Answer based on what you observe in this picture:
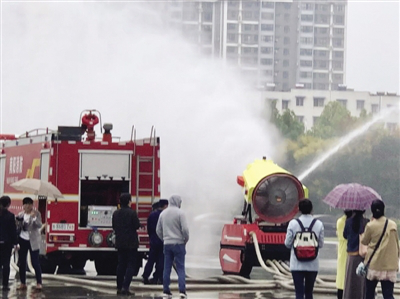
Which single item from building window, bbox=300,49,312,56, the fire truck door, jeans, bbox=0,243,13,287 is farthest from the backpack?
Result: building window, bbox=300,49,312,56

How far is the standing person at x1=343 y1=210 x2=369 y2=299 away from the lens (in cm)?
1438

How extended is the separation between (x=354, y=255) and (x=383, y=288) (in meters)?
0.73

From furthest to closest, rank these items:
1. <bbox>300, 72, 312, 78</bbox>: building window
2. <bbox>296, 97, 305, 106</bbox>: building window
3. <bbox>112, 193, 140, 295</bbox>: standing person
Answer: <bbox>300, 72, 312, 78</bbox>: building window → <bbox>296, 97, 305, 106</bbox>: building window → <bbox>112, 193, 140, 295</bbox>: standing person

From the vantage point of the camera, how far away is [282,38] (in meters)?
161

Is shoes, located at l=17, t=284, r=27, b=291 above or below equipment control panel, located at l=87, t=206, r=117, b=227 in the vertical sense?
below

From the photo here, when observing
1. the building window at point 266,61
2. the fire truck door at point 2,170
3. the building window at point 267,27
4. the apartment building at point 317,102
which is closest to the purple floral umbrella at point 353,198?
the fire truck door at point 2,170

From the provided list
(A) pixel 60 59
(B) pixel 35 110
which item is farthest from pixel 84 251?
(A) pixel 60 59

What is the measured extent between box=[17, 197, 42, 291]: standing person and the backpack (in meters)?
5.64

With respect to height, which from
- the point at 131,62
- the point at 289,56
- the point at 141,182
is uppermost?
the point at 289,56

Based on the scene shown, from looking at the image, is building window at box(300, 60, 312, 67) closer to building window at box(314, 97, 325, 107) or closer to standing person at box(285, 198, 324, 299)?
building window at box(314, 97, 325, 107)

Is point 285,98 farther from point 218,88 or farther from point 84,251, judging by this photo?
point 84,251

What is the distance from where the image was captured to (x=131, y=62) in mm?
40938

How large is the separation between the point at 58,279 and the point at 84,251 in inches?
31.6

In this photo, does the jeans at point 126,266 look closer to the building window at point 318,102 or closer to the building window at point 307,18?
the building window at point 318,102
